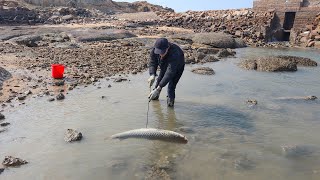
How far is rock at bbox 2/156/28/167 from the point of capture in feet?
15.7

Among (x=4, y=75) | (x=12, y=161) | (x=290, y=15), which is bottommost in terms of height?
(x=12, y=161)

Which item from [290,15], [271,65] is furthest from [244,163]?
[290,15]

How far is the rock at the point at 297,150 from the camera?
212 inches

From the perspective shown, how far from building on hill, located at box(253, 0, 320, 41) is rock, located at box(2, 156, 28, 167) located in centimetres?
2447

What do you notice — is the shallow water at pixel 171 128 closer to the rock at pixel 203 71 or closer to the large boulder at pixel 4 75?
the rock at pixel 203 71

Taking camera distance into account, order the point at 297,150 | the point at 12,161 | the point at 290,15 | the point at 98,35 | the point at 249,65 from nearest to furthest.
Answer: the point at 12,161 < the point at 297,150 < the point at 249,65 < the point at 98,35 < the point at 290,15

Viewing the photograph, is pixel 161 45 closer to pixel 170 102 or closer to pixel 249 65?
pixel 170 102

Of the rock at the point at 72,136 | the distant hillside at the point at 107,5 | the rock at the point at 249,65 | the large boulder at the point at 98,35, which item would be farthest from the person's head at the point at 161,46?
the distant hillside at the point at 107,5

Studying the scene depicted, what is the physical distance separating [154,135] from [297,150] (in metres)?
2.37

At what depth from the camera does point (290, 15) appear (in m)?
28.5

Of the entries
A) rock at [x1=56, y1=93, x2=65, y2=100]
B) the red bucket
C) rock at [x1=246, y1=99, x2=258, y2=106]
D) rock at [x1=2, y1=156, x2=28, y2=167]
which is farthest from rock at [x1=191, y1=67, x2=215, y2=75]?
rock at [x1=2, y1=156, x2=28, y2=167]

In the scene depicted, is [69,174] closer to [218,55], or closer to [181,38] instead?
[218,55]

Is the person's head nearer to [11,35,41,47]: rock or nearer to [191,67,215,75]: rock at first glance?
[191,67,215,75]: rock

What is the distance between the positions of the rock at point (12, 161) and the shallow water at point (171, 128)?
10 cm
